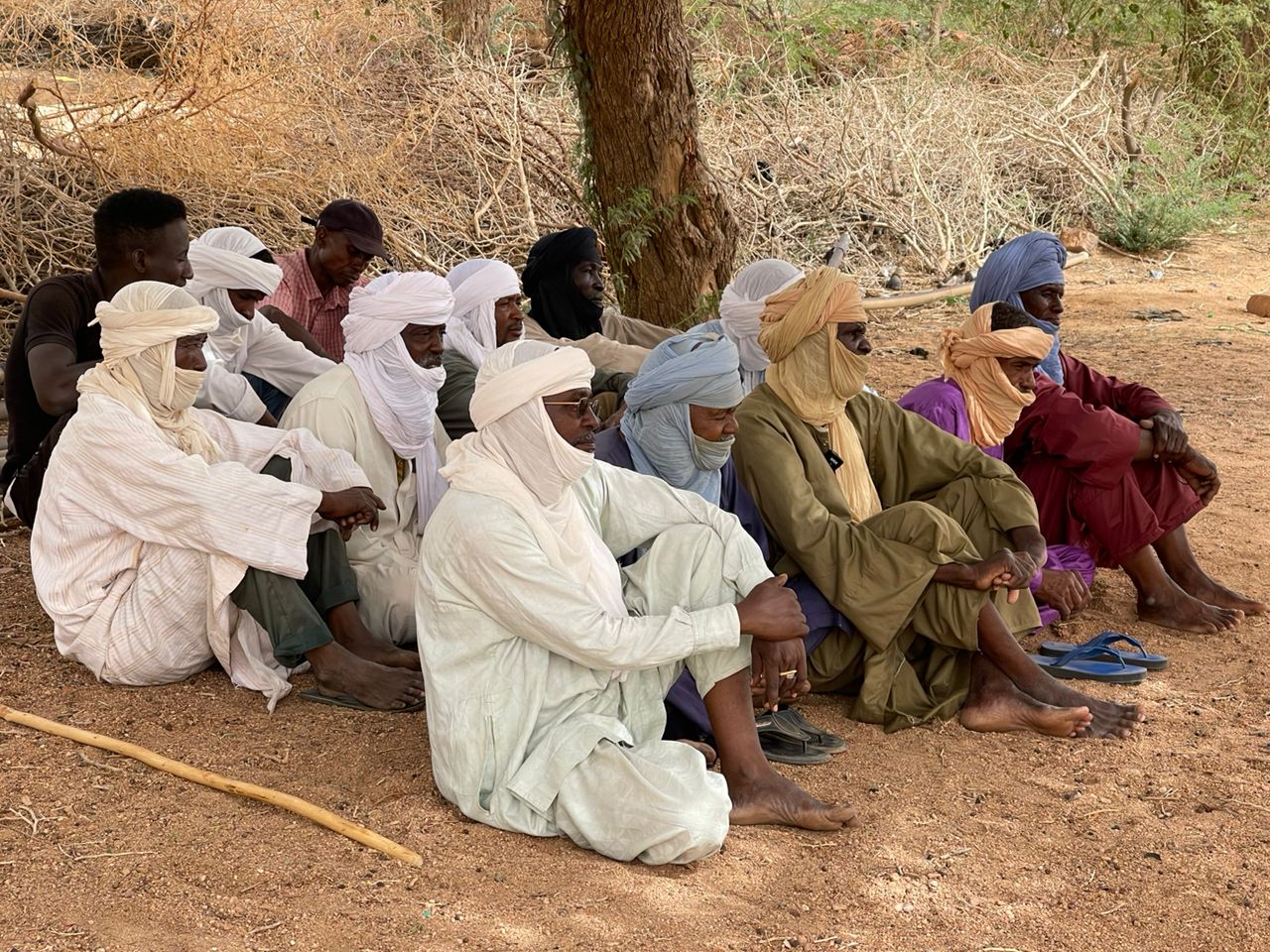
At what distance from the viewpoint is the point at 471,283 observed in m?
5.20

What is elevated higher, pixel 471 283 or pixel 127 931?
pixel 471 283

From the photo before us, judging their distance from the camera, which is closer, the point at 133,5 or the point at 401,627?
the point at 401,627

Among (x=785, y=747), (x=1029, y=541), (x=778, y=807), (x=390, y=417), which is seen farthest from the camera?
(x=390, y=417)

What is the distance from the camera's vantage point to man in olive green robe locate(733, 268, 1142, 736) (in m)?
3.89

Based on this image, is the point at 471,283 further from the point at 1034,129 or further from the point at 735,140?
the point at 1034,129

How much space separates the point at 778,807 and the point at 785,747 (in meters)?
0.44

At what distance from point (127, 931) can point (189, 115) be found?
6545 millimetres

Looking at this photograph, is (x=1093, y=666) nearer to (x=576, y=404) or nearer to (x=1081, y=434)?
(x=1081, y=434)

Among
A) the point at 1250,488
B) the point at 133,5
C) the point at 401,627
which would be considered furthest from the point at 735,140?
the point at 401,627

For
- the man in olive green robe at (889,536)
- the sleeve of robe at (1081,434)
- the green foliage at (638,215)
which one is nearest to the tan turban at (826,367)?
the man in olive green robe at (889,536)

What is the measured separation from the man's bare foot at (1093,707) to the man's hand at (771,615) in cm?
109

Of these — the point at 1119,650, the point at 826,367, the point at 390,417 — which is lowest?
the point at 1119,650

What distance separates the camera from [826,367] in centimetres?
427

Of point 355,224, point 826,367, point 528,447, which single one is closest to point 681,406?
point 826,367
